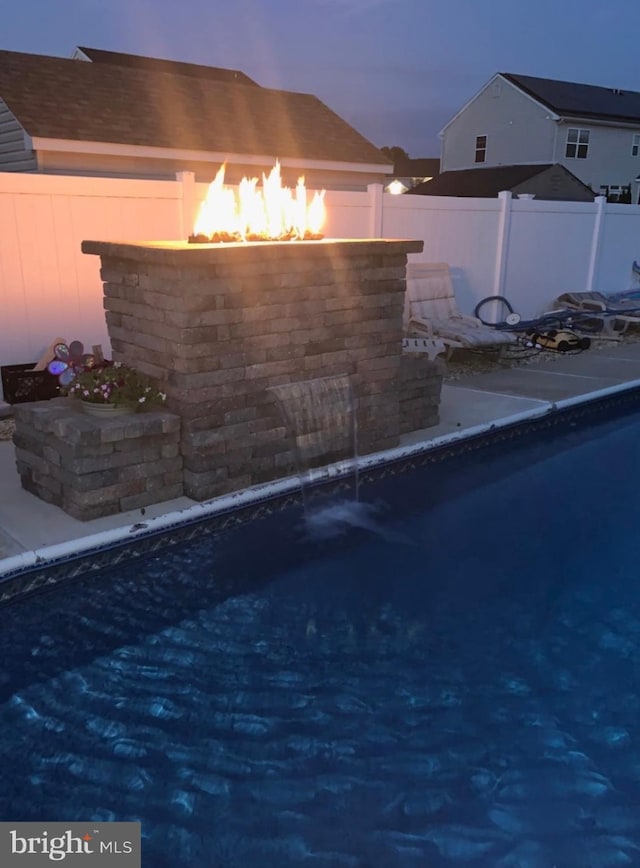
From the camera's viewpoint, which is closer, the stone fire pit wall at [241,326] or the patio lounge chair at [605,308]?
the stone fire pit wall at [241,326]

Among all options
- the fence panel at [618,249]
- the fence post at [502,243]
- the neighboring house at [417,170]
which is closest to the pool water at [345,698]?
the fence post at [502,243]

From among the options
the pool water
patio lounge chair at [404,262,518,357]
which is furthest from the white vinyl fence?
the pool water

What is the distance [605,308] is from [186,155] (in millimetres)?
7379

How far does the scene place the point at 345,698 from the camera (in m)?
3.04

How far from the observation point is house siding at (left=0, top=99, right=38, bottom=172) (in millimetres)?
11664

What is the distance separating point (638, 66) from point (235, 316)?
3658cm

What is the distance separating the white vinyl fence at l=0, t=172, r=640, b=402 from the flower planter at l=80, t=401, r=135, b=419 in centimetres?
236

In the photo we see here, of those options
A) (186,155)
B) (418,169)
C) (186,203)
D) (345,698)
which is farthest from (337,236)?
(418,169)

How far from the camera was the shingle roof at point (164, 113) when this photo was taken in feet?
39.3

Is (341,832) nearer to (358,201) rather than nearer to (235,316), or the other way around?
(235,316)

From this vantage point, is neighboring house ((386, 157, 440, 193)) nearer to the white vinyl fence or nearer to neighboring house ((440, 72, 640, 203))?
neighboring house ((440, 72, 640, 203))

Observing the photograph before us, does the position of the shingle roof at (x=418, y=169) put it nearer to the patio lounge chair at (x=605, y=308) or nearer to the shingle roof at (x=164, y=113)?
the shingle roof at (x=164, y=113)

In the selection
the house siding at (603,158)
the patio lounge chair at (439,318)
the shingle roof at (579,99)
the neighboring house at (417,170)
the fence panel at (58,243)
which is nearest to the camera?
the fence panel at (58,243)

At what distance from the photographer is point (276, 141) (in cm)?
1403
